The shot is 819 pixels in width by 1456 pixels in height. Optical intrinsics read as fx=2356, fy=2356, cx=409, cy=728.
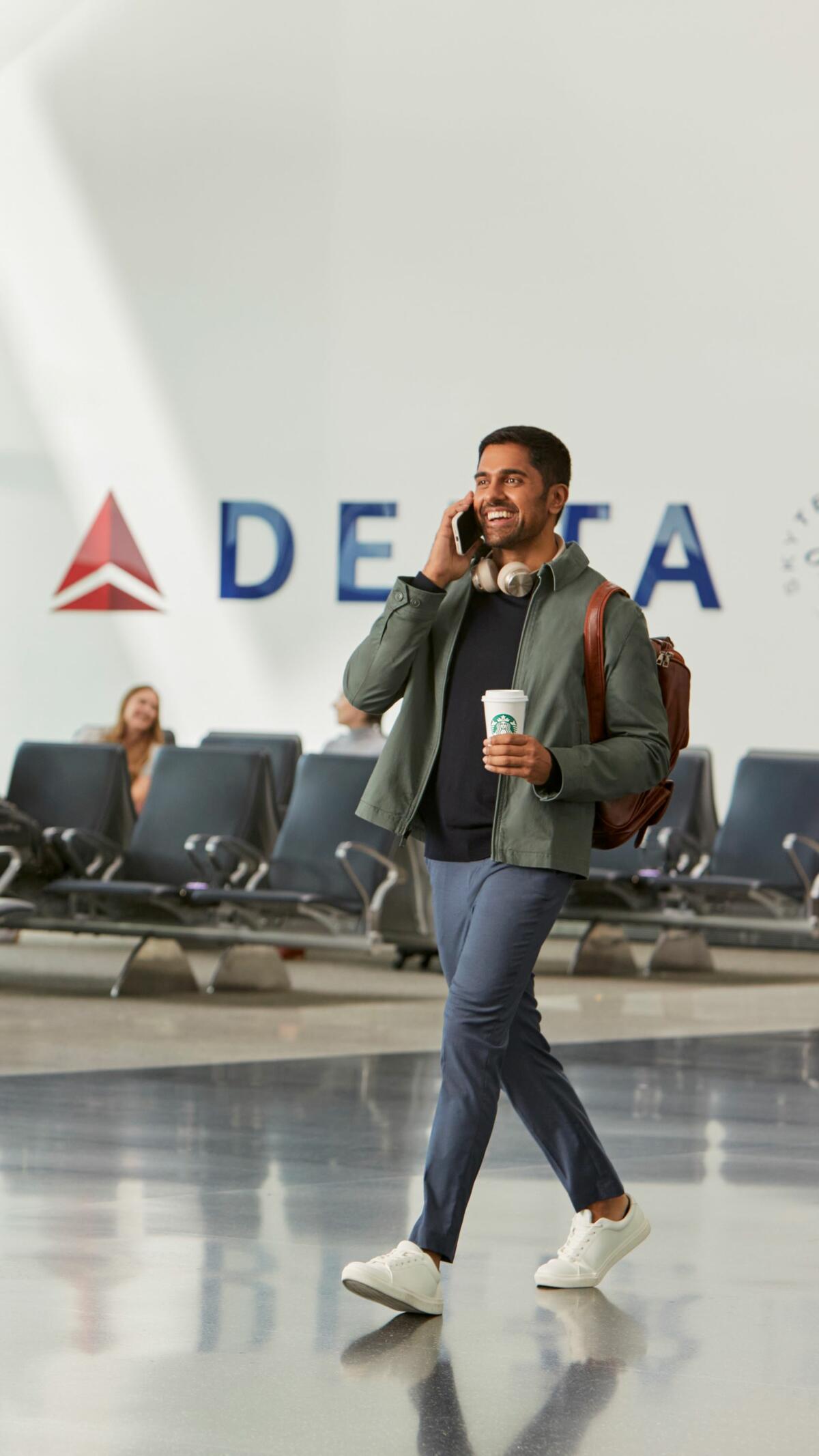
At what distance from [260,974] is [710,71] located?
7050 mm

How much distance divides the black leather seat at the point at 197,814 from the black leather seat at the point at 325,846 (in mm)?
143

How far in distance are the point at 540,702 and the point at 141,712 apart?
8.24 metres

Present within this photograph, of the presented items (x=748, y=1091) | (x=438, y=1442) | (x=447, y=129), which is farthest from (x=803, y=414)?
(x=438, y=1442)

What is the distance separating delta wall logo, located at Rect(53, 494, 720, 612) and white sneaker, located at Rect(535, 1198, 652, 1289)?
33.9 ft

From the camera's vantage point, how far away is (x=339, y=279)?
16.1 m

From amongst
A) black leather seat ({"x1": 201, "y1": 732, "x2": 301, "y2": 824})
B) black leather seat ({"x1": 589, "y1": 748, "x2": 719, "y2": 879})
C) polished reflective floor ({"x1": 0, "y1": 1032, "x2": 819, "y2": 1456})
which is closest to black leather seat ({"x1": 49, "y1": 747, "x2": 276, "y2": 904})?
black leather seat ({"x1": 201, "y1": 732, "x2": 301, "y2": 824})

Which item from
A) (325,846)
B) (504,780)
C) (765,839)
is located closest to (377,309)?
(765,839)

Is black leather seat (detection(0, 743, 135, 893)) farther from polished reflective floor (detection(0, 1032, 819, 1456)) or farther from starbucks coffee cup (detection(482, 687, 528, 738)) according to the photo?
starbucks coffee cup (detection(482, 687, 528, 738))

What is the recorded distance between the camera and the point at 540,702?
4047 millimetres

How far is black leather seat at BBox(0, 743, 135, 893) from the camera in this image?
1097 cm

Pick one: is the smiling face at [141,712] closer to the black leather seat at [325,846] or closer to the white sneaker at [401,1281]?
the black leather seat at [325,846]

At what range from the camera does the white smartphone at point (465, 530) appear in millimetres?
4031

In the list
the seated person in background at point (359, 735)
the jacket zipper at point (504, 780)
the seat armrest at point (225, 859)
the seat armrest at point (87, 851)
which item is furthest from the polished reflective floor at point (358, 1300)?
the seated person in background at point (359, 735)

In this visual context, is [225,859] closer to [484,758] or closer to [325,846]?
[325,846]
